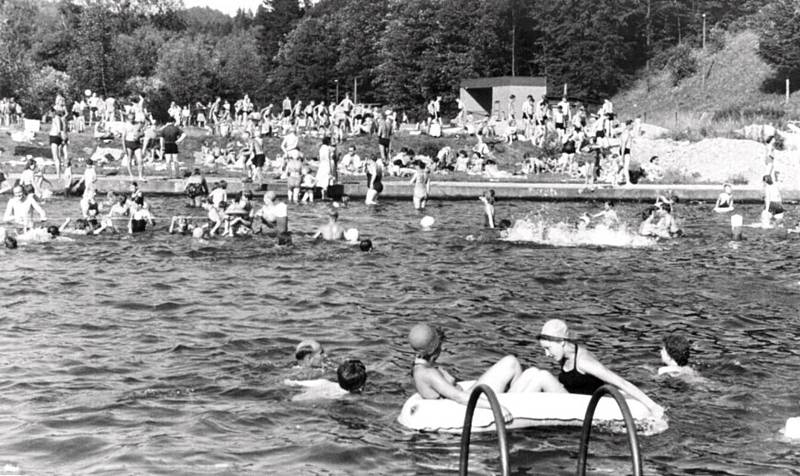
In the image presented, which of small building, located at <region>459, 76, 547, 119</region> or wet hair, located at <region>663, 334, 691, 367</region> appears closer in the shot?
wet hair, located at <region>663, 334, 691, 367</region>

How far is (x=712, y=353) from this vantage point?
46.7ft

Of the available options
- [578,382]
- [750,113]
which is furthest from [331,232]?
[750,113]

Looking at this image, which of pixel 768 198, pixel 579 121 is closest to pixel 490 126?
pixel 579 121

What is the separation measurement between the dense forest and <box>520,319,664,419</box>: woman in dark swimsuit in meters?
55.1

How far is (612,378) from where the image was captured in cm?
1015

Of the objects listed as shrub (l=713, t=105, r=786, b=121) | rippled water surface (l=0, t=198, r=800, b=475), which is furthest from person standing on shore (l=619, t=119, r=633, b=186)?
Result: shrub (l=713, t=105, r=786, b=121)

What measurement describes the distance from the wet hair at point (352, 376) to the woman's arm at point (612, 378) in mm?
2745

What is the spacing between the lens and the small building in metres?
56.9

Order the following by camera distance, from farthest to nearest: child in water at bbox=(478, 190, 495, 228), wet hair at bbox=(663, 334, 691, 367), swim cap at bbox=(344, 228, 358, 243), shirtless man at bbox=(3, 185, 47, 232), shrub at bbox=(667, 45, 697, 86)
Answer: shrub at bbox=(667, 45, 697, 86) → child in water at bbox=(478, 190, 495, 228) → shirtless man at bbox=(3, 185, 47, 232) → swim cap at bbox=(344, 228, 358, 243) → wet hair at bbox=(663, 334, 691, 367)

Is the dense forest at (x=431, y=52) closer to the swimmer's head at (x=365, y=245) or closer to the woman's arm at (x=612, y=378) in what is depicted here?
the swimmer's head at (x=365, y=245)

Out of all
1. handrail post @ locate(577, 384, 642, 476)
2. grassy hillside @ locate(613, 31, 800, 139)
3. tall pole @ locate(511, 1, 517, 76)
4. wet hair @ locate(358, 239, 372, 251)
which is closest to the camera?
handrail post @ locate(577, 384, 642, 476)

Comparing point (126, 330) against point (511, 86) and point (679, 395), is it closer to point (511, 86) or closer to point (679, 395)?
point (679, 395)

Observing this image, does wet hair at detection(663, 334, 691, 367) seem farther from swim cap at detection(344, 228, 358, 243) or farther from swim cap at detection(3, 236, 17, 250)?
swim cap at detection(3, 236, 17, 250)

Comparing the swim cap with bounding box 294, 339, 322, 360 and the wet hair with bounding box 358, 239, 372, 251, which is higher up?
the wet hair with bounding box 358, 239, 372, 251
